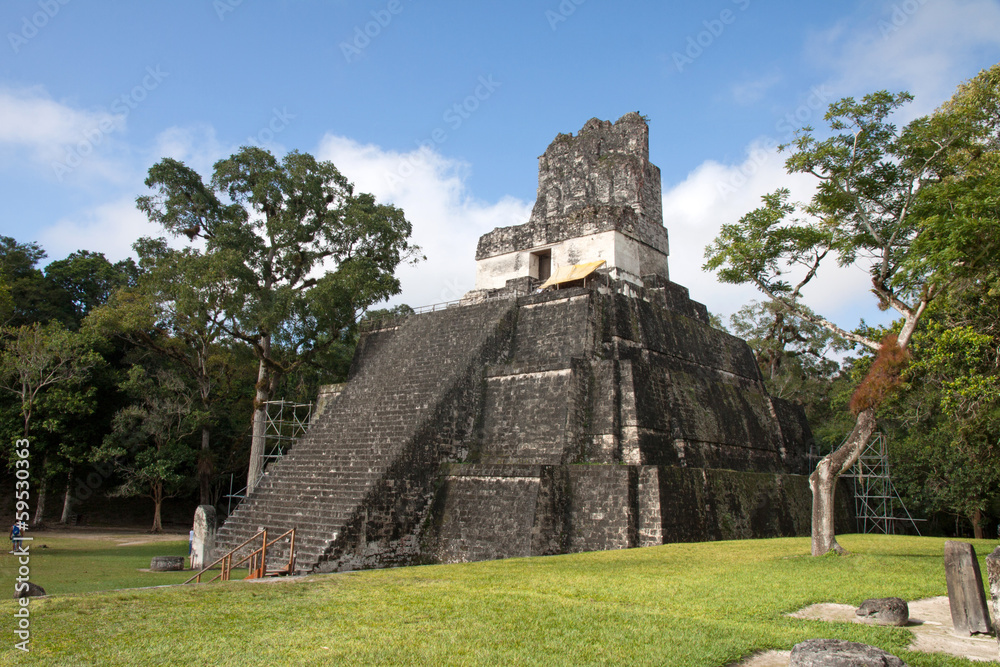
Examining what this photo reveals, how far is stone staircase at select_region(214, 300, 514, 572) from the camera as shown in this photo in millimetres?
10242

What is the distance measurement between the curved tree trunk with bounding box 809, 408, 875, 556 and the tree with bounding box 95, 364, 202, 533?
53.1 feet

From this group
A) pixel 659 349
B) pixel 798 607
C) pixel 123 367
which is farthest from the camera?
pixel 123 367

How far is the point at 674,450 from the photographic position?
12195 mm

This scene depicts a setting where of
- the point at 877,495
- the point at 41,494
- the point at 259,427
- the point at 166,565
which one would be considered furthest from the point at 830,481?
the point at 41,494

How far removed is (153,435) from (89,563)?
8832 millimetres

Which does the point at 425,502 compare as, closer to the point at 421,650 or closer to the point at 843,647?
the point at 421,650

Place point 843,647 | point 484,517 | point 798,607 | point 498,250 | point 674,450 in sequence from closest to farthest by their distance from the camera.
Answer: point 843,647
point 798,607
point 484,517
point 674,450
point 498,250

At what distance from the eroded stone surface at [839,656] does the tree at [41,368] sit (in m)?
18.5

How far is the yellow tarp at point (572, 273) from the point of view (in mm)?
15042

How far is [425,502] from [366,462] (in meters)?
1.15

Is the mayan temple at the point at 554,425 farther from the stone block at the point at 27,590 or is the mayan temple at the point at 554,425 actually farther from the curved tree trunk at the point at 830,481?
the stone block at the point at 27,590

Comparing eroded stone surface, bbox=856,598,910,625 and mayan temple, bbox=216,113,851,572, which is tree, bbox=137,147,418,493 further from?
eroded stone surface, bbox=856,598,910,625

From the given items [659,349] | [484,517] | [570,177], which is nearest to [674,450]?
[659,349]

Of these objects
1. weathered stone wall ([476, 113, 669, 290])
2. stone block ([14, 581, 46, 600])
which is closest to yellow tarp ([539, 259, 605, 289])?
weathered stone wall ([476, 113, 669, 290])
